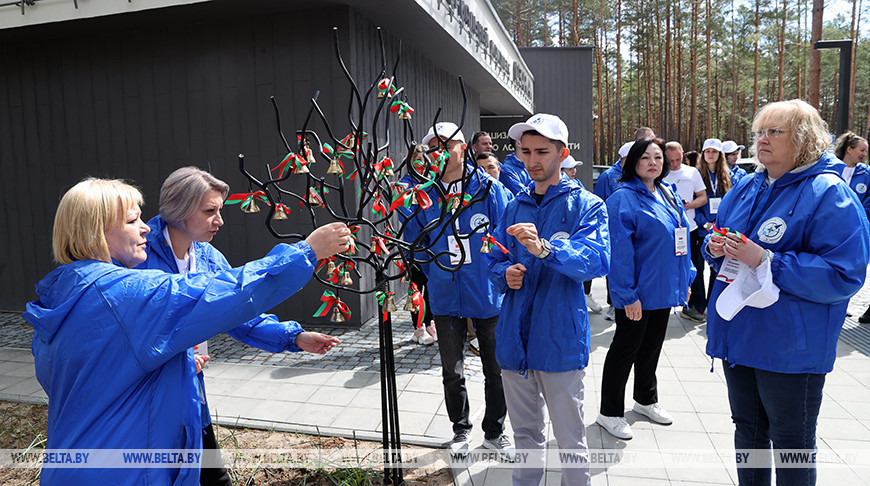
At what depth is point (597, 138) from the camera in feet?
123

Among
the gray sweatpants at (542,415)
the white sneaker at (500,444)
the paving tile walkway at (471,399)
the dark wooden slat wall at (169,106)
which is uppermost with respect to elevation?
Result: the dark wooden slat wall at (169,106)

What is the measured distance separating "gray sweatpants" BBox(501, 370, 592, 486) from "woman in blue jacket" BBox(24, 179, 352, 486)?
56.6 inches

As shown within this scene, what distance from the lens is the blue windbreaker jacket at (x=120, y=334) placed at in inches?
58.6

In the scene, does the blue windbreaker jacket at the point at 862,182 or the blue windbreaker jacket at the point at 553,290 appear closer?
the blue windbreaker jacket at the point at 553,290

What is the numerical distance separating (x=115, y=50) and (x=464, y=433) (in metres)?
6.88

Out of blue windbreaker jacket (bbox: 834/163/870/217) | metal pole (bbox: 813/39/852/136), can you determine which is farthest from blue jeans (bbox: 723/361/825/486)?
metal pole (bbox: 813/39/852/136)

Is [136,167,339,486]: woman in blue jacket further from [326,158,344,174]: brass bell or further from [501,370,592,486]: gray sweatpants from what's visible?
[501,370,592,486]: gray sweatpants

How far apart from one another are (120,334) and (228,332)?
73 centimetres

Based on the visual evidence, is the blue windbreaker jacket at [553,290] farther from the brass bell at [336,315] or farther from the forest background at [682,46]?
the forest background at [682,46]

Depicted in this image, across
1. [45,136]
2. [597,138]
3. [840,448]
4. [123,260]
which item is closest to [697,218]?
[840,448]

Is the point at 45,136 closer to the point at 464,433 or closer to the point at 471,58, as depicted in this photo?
the point at 471,58

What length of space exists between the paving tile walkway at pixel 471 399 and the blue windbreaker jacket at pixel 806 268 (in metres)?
1.16

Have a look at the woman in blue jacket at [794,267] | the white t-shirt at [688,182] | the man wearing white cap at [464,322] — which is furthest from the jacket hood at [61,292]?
the white t-shirt at [688,182]

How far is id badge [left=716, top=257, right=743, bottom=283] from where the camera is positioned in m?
2.30
